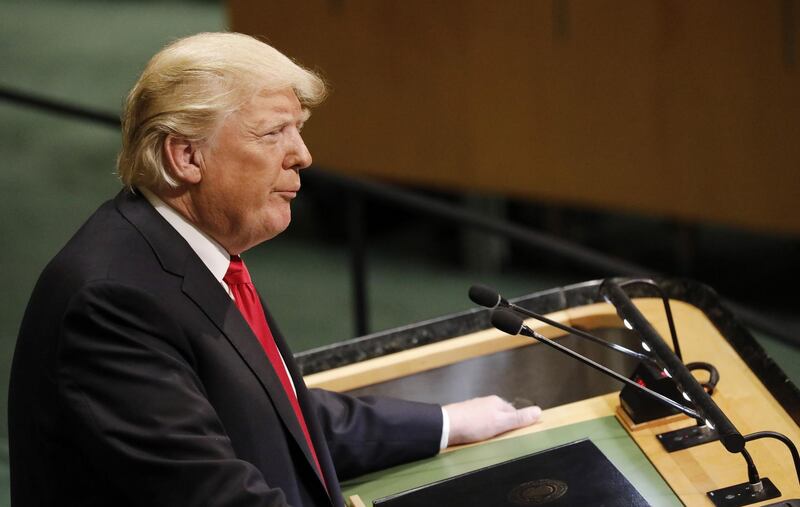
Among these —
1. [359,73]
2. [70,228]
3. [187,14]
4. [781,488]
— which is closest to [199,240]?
[781,488]

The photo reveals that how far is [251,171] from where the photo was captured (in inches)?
68.5

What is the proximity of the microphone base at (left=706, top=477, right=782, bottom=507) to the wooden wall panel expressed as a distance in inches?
106

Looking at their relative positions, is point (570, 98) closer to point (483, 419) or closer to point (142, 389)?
point (483, 419)

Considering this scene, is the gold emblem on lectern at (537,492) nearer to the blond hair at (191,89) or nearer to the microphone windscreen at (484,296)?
the microphone windscreen at (484,296)

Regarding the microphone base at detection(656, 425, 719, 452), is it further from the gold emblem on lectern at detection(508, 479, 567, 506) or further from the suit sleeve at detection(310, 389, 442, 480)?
the suit sleeve at detection(310, 389, 442, 480)

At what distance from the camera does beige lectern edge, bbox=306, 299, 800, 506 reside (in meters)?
1.85

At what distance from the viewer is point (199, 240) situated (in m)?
1.78

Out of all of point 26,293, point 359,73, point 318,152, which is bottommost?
point 26,293

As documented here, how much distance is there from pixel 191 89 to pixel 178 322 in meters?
0.31

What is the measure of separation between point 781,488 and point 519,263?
3.53 meters

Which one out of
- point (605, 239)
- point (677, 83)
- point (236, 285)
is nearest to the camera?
point (236, 285)

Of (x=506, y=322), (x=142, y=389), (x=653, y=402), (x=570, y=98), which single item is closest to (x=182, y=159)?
(x=142, y=389)

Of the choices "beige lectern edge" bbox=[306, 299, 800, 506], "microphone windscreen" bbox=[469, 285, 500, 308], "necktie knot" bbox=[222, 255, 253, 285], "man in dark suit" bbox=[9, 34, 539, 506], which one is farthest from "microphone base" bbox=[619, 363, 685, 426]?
"necktie knot" bbox=[222, 255, 253, 285]

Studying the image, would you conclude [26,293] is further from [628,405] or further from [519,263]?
[628,405]
